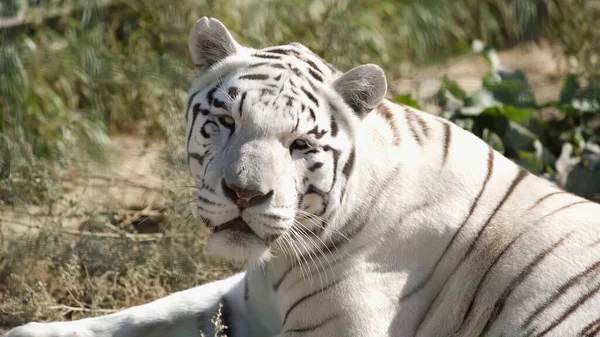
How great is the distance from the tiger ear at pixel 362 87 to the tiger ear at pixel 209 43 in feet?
1.20

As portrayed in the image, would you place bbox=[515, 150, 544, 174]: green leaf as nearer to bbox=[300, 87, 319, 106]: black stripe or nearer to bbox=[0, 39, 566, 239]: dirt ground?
bbox=[0, 39, 566, 239]: dirt ground

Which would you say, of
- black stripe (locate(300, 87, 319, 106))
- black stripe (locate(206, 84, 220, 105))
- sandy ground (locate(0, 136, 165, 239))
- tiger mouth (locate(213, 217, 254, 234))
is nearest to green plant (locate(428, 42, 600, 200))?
sandy ground (locate(0, 136, 165, 239))

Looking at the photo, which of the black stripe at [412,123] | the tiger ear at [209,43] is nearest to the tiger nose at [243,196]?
the tiger ear at [209,43]

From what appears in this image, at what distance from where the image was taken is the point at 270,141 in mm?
2510

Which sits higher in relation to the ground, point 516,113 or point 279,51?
point 279,51

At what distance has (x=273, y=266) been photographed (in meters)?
2.84

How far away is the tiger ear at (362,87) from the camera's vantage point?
2.62 metres

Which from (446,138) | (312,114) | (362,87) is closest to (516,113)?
(446,138)

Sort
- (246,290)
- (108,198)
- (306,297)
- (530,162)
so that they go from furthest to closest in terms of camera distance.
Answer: (530,162) < (108,198) < (246,290) < (306,297)

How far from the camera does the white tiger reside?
254 centimetres

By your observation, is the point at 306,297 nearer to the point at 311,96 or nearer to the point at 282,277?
the point at 282,277

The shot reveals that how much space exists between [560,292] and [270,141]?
98cm

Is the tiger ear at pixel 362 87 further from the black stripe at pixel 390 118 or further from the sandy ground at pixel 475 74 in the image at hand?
the sandy ground at pixel 475 74

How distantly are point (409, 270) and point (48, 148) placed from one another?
7.92 feet
